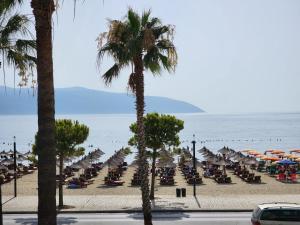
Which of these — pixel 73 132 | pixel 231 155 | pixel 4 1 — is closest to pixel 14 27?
pixel 4 1

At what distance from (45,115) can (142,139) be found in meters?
13.2

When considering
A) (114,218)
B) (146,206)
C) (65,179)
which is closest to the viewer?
(146,206)

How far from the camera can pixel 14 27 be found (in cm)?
1328

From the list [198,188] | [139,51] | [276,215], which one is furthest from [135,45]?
[198,188]

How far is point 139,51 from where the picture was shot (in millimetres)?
23484

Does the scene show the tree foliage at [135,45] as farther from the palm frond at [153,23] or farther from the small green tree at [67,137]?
the small green tree at [67,137]

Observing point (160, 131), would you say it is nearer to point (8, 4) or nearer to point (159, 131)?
point (159, 131)

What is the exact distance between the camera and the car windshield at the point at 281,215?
65.2ft

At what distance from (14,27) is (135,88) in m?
11.5

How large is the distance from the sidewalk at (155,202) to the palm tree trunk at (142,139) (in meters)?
7.16

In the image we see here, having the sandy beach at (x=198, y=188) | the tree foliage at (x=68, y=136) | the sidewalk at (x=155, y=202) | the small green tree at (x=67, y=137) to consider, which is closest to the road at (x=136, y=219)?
the sidewalk at (x=155, y=202)

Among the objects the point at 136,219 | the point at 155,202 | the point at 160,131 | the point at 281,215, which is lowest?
the point at 155,202

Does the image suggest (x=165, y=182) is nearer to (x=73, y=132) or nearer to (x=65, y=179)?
(x=65, y=179)

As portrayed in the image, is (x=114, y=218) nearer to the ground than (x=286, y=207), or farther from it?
nearer to the ground
